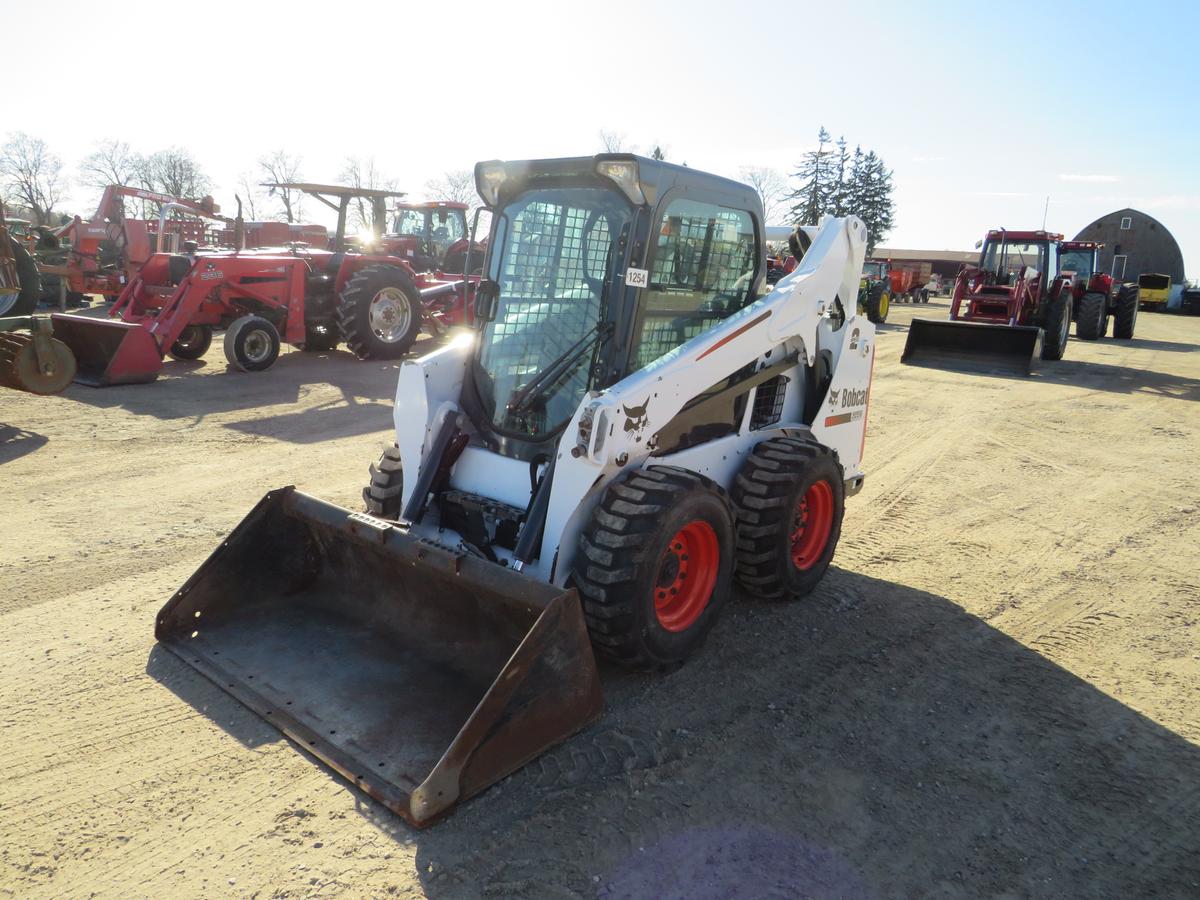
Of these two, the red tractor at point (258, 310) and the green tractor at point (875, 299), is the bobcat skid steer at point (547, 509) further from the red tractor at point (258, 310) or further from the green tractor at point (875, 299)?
the green tractor at point (875, 299)

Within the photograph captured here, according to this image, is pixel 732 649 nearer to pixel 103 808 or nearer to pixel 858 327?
pixel 858 327

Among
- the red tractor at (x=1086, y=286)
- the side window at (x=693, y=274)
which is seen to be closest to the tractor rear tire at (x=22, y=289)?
the side window at (x=693, y=274)

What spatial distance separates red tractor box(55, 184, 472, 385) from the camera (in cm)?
978

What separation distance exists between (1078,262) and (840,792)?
19067mm

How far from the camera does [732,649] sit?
3.96m

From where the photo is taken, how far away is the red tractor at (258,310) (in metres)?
9.78

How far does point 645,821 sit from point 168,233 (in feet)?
64.0

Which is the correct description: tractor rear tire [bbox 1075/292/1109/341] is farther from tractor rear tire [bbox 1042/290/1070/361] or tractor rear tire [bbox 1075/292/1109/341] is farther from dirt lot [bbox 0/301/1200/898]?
dirt lot [bbox 0/301/1200/898]

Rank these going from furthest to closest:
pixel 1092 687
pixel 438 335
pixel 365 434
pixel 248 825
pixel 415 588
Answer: pixel 438 335, pixel 365 434, pixel 1092 687, pixel 415 588, pixel 248 825

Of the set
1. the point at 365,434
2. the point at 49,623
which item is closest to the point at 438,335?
the point at 365,434

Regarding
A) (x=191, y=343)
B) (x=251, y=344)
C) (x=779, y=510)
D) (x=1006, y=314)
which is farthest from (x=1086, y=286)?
(x=191, y=343)

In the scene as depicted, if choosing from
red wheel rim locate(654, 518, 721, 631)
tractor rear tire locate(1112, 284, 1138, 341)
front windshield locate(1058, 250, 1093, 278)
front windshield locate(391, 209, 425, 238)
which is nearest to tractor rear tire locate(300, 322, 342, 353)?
front windshield locate(391, 209, 425, 238)

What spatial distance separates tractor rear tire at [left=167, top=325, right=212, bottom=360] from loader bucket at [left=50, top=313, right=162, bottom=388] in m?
1.53

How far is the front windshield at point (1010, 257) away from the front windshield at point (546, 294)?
571 inches
